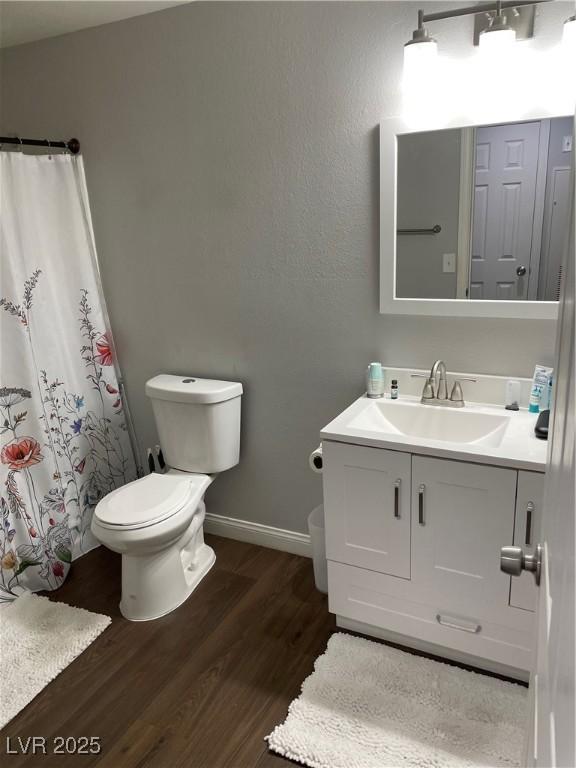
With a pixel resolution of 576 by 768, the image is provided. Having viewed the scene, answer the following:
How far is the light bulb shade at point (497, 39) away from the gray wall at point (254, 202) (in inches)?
4.5

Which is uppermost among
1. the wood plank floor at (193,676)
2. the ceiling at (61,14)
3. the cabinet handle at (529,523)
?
the ceiling at (61,14)

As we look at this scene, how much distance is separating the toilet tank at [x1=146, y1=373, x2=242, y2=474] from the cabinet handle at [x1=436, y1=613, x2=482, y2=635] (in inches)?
42.9

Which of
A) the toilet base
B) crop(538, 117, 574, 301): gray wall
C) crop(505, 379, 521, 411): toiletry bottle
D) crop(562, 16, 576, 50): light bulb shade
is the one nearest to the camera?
crop(562, 16, 576, 50): light bulb shade

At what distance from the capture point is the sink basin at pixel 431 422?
1901 mm

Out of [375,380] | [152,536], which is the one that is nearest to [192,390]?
[152,536]

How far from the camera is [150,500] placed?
7.15 feet

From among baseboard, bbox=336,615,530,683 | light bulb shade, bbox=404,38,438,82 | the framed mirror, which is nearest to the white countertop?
the framed mirror

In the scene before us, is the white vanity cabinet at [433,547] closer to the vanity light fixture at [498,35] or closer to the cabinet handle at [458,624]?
the cabinet handle at [458,624]

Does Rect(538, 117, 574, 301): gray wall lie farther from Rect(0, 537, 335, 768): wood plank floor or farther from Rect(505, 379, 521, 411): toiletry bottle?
Rect(0, 537, 335, 768): wood plank floor

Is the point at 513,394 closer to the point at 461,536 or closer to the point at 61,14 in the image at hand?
the point at 461,536

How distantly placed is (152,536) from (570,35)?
2081 millimetres

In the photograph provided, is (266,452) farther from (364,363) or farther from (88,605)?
(88,605)

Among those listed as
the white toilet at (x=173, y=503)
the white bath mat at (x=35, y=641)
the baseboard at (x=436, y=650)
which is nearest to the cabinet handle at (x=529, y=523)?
the baseboard at (x=436, y=650)

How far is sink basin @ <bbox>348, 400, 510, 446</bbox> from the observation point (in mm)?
1901
